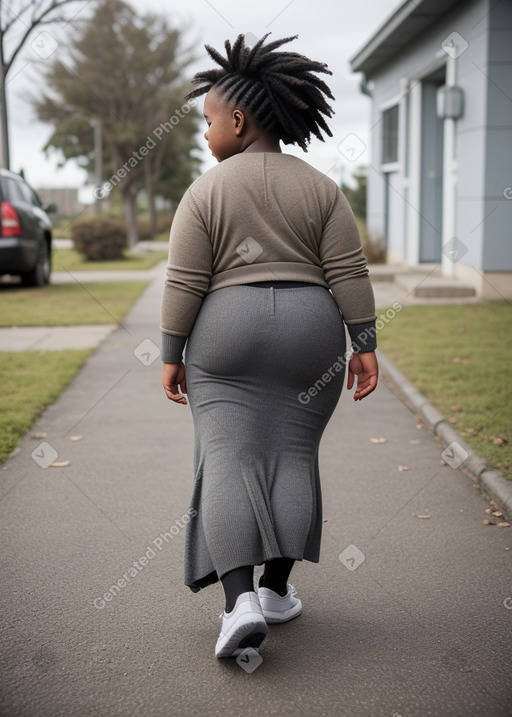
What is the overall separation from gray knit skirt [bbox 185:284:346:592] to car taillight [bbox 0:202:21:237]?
11040 mm

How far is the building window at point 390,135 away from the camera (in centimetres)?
1925

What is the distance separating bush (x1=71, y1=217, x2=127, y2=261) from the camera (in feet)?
82.4

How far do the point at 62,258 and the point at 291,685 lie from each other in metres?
25.9

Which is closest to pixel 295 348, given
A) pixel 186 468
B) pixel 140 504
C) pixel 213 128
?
pixel 213 128

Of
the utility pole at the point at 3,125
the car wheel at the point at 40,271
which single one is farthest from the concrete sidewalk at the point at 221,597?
the utility pole at the point at 3,125

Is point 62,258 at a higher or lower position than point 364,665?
lower

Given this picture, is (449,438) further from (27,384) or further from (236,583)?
(27,384)

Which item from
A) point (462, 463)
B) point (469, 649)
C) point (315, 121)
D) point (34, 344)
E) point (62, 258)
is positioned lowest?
point (62, 258)

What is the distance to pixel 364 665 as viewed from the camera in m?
2.95

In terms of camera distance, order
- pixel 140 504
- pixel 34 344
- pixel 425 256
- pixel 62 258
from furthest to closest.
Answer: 1. pixel 62 258
2. pixel 425 256
3. pixel 34 344
4. pixel 140 504

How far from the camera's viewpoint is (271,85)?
294 cm

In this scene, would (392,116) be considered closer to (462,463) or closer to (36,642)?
(462,463)

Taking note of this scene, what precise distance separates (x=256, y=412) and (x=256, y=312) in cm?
33

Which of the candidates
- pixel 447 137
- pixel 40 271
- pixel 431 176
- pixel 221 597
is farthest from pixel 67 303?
pixel 221 597
